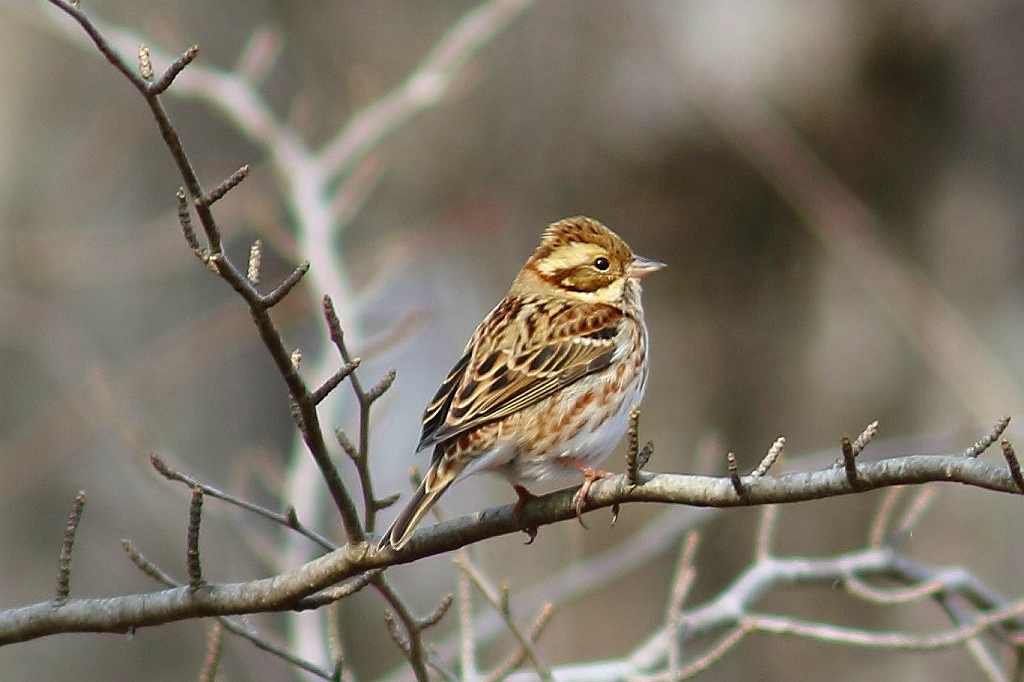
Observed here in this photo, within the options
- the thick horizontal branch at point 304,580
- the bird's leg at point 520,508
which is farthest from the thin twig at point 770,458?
the bird's leg at point 520,508

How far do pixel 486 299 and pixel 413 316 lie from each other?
4.76 m

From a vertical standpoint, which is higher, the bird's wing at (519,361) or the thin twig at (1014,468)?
the bird's wing at (519,361)

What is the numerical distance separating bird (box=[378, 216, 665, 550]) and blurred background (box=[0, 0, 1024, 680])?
1598 millimetres

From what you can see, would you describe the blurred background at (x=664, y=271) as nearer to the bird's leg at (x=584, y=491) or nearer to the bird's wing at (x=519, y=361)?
the bird's wing at (x=519, y=361)

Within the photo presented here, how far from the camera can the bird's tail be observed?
3.40m

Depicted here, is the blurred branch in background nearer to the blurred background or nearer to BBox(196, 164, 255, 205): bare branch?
the blurred background

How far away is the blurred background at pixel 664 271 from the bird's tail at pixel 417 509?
8.78 ft

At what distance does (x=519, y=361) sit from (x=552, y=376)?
0.46 feet

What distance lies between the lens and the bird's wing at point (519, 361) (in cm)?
457

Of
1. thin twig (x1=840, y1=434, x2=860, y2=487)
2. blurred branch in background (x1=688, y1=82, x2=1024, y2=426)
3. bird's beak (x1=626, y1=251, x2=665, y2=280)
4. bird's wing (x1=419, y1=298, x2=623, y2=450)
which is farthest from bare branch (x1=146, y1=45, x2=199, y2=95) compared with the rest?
blurred branch in background (x1=688, y1=82, x2=1024, y2=426)

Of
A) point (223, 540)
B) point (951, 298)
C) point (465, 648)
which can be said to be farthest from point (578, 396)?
point (223, 540)

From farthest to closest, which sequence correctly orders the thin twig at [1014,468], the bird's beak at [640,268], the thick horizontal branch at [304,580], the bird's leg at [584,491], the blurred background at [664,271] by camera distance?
the blurred background at [664,271], the bird's beak at [640,268], the bird's leg at [584,491], the thick horizontal branch at [304,580], the thin twig at [1014,468]

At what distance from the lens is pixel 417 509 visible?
369cm

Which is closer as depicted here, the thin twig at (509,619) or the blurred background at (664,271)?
the thin twig at (509,619)
